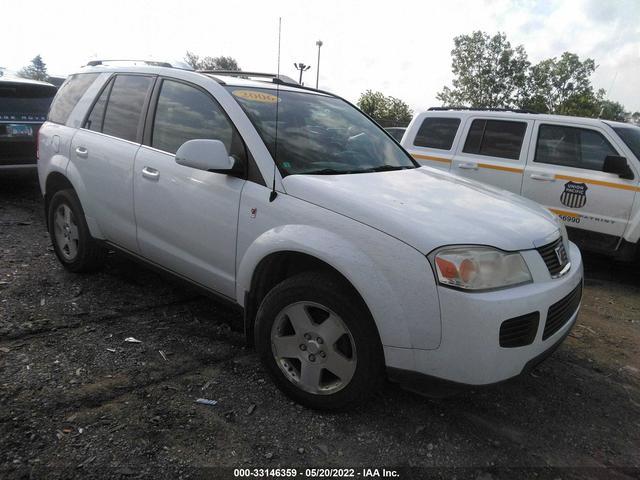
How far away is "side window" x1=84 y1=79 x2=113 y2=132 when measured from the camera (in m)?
3.76

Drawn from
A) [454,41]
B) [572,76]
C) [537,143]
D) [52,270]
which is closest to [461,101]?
[454,41]

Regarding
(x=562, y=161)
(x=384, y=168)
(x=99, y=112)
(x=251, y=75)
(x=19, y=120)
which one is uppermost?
(x=251, y=75)

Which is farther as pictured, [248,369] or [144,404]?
[248,369]

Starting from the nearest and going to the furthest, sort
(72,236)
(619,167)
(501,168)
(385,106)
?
(72,236) < (619,167) < (501,168) < (385,106)

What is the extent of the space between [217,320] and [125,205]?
3.53ft

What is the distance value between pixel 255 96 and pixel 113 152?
1263 millimetres

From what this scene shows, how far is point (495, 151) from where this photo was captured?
6.02 m

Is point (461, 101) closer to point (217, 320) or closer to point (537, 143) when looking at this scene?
point (537, 143)

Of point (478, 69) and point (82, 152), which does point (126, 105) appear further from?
point (478, 69)

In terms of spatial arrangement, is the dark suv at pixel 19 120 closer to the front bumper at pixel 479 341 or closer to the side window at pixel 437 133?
the side window at pixel 437 133

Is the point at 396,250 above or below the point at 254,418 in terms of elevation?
above

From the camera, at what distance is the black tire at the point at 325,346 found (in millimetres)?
2193

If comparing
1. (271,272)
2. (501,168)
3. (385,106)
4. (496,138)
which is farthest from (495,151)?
(385,106)

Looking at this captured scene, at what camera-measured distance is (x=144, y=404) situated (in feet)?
8.14
